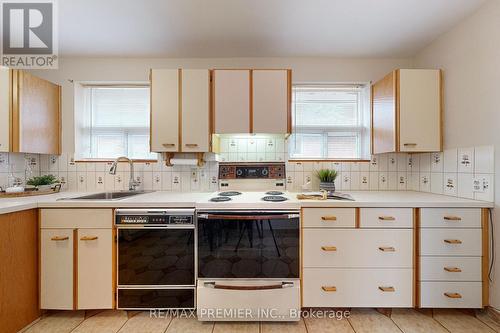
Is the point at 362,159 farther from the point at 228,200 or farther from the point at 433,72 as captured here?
the point at 228,200

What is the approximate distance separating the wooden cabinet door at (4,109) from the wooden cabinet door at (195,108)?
1.44 m

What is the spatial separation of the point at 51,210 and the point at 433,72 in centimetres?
332

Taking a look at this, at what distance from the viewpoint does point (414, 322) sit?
169cm

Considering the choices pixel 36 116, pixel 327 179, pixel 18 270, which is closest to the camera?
pixel 18 270

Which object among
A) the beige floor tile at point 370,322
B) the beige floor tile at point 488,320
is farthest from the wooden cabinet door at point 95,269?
the beige floor tile at point 488,320

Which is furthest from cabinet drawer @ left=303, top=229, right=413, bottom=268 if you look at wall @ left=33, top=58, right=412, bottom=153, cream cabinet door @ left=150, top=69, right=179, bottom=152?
wall @ left=33, top=58, right=412, bottom=153

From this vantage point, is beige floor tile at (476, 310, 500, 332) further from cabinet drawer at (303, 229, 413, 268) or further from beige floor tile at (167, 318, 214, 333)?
beige floor tile at (167, 318, 214, 333)

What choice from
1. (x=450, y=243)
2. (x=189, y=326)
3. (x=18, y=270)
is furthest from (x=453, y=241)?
(x=18, y=270)

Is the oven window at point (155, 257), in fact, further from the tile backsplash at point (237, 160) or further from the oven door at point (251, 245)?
the tile backsplash at point (237, 160)

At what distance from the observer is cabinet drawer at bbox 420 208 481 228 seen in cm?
169

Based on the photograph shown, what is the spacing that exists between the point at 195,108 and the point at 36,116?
1.49 m

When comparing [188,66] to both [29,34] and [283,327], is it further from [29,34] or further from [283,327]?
[283,327]

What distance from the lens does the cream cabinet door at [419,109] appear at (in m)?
2.03

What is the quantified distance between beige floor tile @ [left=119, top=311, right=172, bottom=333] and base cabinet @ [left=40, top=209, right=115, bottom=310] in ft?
0.65
